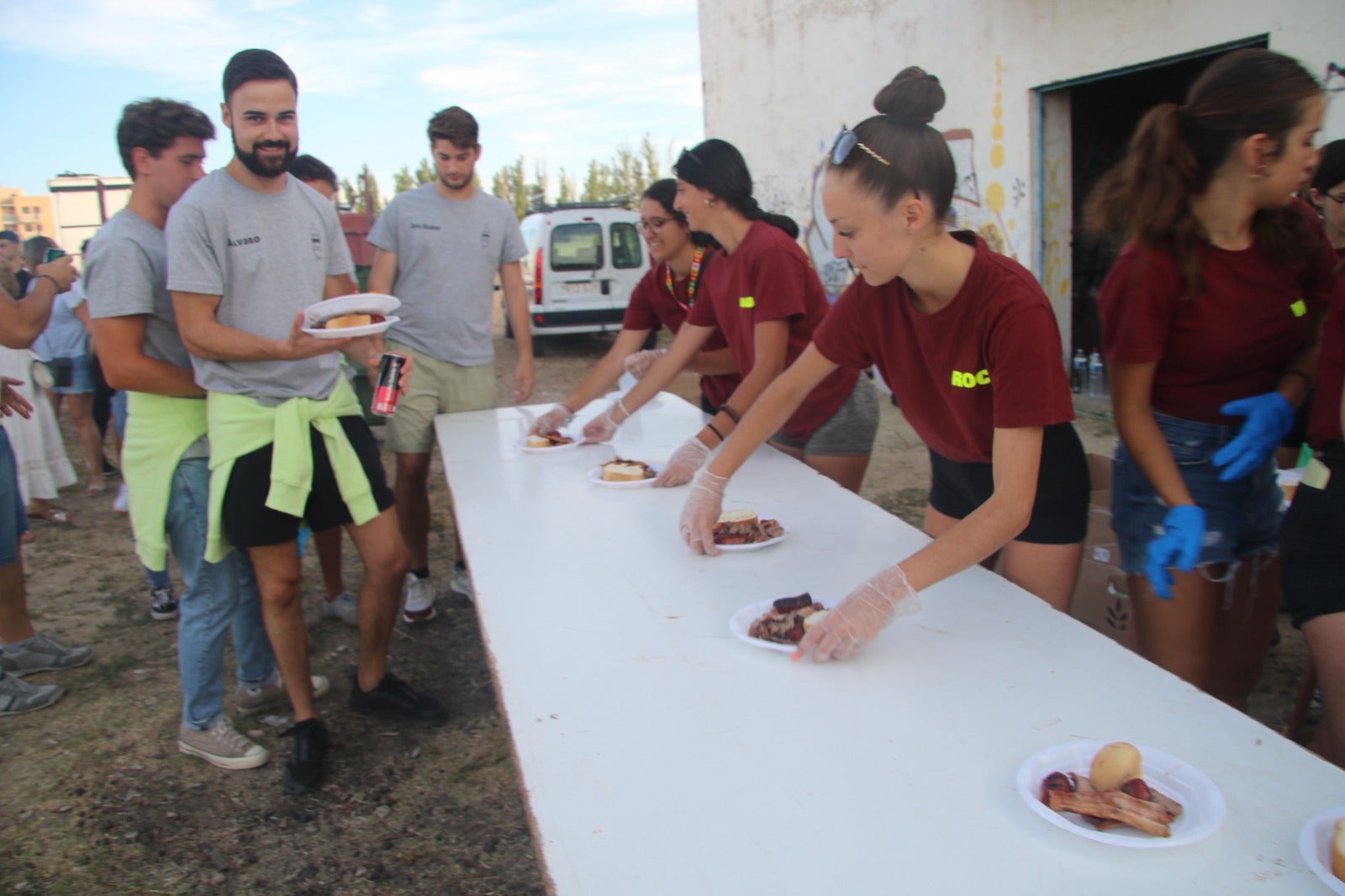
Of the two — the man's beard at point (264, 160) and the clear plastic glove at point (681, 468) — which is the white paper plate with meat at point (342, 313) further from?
the clear plastic glove at point (681, 468)

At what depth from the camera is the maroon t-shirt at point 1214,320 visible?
70.9 inches

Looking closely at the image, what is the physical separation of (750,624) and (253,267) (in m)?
1.72

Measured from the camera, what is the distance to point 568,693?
143 cm

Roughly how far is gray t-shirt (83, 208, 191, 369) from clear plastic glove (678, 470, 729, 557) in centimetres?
150

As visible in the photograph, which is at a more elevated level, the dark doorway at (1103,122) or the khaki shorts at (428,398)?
the dark doorway at (1103,122)

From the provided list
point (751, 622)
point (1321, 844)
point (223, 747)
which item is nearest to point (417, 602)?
point (223, 747)

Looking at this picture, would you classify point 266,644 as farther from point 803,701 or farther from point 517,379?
point 803,701

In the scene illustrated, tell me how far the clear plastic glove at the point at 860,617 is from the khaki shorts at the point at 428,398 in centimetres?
265

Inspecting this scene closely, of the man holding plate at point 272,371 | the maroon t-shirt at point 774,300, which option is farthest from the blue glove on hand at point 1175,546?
the man holding plate at point 272,371

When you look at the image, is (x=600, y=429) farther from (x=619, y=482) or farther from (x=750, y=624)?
(x=750, y=624)

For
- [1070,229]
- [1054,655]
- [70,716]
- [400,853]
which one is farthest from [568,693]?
[1070,229]

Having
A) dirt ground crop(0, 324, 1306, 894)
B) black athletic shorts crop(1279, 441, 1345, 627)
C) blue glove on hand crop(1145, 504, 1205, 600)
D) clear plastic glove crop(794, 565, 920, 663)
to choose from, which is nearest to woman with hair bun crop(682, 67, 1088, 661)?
clear plastic glove crop(794, 565, 920, 663)

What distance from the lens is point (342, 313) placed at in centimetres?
241

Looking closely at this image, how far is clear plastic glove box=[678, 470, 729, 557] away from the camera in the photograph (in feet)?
6.51
